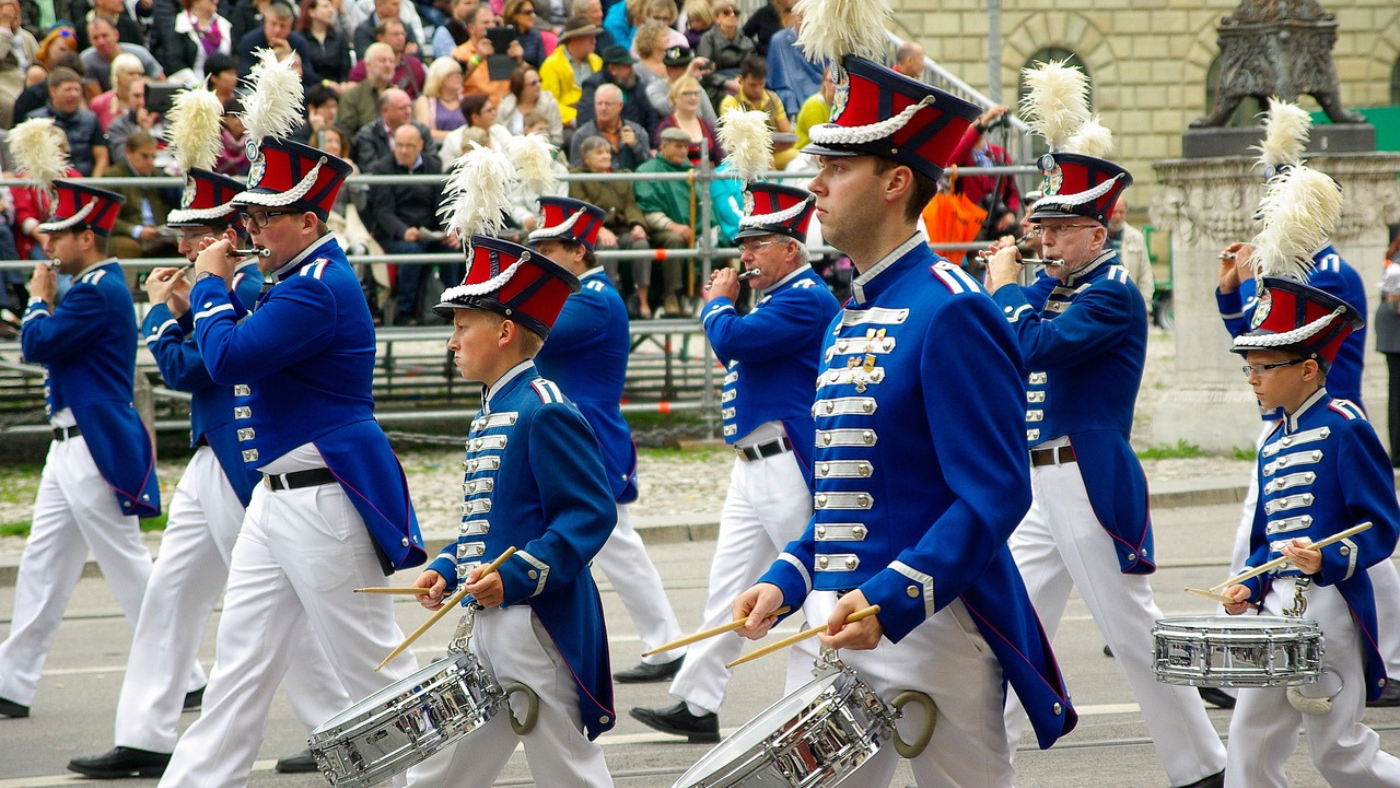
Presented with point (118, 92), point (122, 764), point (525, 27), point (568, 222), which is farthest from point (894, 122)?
point (525, 27)

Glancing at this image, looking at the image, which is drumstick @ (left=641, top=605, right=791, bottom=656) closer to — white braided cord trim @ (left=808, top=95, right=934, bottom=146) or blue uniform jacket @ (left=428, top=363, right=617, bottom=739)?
blue uniform jacket @ (left=428, top=363, right=617, bottom=739)

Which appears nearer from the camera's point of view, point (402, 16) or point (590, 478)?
point (590, 478)

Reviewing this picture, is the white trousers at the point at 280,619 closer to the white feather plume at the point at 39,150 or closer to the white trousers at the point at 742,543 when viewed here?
A: the white trousers at the point at 742,543

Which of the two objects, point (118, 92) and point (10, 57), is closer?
point (118, 92)

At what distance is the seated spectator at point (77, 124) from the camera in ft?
42.4

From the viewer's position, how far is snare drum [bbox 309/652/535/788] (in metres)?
4.04

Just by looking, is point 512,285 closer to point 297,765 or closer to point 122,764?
point 297,765

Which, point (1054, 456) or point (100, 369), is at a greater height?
point (100, 369)

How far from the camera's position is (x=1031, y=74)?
22.9 feet

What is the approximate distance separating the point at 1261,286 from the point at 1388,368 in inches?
334

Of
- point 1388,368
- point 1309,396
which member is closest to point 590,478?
point 1309,396

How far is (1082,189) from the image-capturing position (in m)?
6.01

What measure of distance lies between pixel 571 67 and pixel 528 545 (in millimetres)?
12013

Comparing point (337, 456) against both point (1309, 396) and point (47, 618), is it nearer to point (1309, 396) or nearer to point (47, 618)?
point (47, 618)
